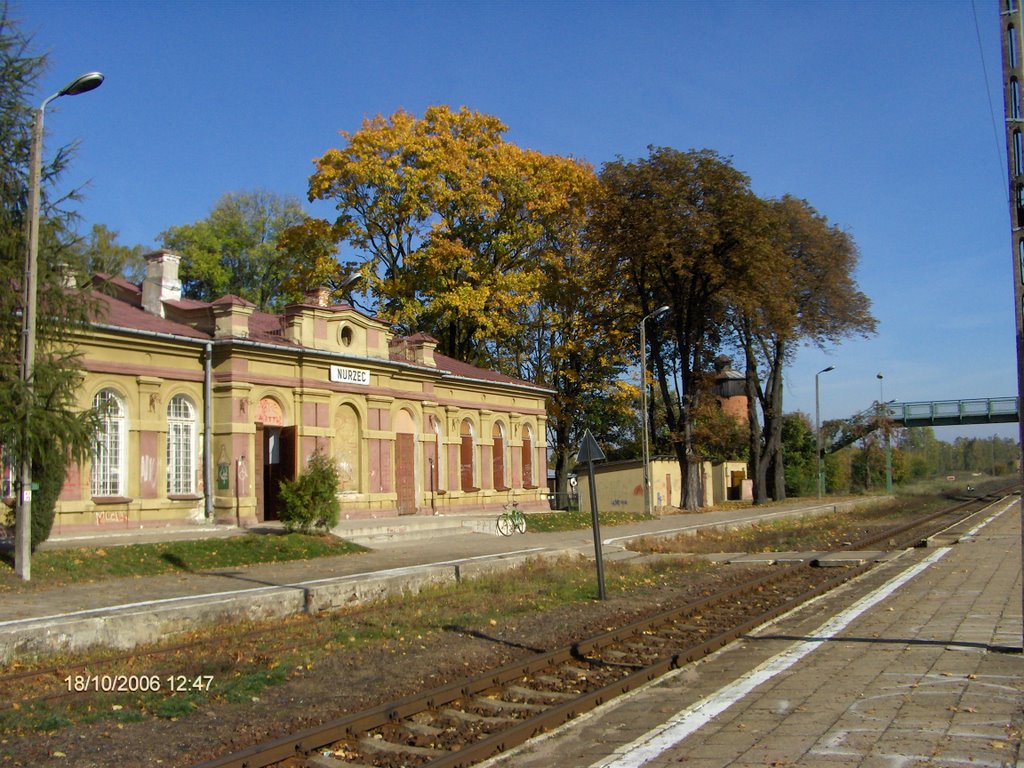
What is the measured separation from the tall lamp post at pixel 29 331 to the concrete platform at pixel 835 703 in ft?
37.4

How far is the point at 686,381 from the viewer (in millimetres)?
42938

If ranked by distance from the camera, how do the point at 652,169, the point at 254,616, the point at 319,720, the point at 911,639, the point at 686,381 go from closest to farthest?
the point at 319,720 → the point at 911,639 → the point at 254,616 → the point at 652,169 → the point at 686,381

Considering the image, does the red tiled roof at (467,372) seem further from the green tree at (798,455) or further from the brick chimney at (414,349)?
the green tree at (798,455)

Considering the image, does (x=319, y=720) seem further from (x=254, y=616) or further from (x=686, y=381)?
(x=686, y=381)

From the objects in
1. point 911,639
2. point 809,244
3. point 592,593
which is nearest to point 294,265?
point 809,244

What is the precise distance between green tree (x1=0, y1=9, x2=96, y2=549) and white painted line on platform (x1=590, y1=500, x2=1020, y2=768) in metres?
12.5

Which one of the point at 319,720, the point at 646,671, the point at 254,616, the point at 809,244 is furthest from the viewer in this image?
the point at 809,244

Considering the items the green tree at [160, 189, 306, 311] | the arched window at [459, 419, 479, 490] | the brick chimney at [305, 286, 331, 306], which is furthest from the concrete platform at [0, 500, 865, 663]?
the green tree at [160, 189, 306, 311]

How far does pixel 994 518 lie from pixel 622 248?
1811 cm

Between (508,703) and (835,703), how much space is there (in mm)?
2794

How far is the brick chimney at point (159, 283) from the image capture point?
87.7 ft

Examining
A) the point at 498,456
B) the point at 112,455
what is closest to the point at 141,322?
the point at 112,455

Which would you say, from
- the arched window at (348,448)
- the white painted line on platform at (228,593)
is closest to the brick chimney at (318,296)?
the arched window at (348,448)

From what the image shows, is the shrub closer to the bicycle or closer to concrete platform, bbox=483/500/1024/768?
the bicycle
